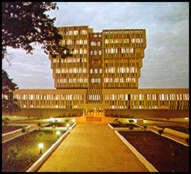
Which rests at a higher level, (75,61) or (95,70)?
(75,61)

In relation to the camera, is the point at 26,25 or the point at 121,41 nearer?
the point at 26,25

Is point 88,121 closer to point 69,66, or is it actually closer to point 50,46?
point 50,46

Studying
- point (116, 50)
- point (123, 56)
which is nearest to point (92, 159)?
point (123, 56)

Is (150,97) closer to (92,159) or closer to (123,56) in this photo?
(123,56)

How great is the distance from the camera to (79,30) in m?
54.1

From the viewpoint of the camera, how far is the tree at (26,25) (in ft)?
16.9

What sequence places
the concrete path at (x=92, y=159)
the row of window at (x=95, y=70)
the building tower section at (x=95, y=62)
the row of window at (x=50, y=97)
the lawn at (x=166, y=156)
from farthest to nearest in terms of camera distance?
the row of window at (x=95, y=70) → the building tower section at (x=95, y=62) → the row of window at (x=50, y=97) → the concrete path at (x=92, y=159) → the lawn at (x=166, y=156)

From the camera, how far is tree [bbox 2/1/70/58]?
5.15m

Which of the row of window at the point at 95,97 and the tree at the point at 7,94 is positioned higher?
the tree at the point at 7,94

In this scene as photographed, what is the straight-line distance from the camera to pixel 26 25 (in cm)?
543

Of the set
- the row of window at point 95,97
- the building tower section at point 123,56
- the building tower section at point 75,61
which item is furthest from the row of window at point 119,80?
the building tower section at point 75,61

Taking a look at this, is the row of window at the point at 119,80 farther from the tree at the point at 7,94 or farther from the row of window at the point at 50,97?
the tree at the point at 7,94

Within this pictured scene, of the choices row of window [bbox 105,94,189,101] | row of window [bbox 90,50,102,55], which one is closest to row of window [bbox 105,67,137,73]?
row of window [bbox 90,50,102,55]

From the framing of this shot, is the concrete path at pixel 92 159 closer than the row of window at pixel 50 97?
Yes
